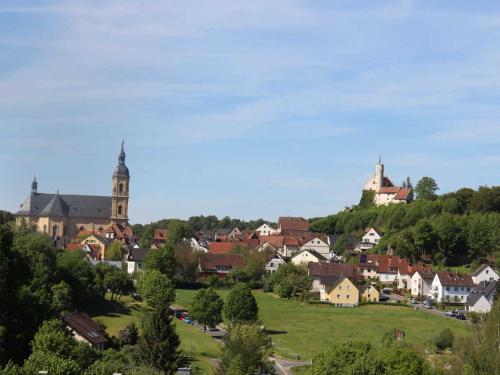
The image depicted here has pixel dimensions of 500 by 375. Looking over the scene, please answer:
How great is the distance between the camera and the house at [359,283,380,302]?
80625mm

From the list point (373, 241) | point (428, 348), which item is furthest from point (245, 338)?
point (373, 241)

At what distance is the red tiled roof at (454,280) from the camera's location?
83.8 metres

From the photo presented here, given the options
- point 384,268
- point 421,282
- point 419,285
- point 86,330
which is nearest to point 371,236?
point 384,268

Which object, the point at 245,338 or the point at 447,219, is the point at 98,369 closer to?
the point at 245,338

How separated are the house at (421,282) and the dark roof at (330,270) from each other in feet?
18.2

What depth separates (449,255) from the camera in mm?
98125

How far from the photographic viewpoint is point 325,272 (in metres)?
86.6

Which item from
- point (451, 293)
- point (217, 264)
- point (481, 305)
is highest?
point (217, 264)

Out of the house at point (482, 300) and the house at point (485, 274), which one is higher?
the house at point (485, 274)

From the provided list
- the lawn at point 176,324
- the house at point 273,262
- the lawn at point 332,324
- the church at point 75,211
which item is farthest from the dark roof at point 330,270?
the church at point 75,211

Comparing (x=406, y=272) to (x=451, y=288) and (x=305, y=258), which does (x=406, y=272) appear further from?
(x=305, y=258)

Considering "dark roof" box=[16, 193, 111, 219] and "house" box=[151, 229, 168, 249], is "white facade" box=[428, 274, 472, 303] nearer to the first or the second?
"house" box=[151, 229, 168, 249]

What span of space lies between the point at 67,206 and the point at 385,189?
51.0 metres

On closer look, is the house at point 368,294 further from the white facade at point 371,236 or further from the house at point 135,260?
the white facade at point 371,236
